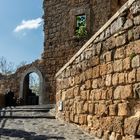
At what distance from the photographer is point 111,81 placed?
705 cm

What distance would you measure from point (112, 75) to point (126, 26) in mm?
Answer: 962

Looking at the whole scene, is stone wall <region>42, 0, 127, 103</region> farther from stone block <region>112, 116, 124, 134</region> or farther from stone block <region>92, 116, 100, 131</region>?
stone block <region>112, 116, 124, 134</region>

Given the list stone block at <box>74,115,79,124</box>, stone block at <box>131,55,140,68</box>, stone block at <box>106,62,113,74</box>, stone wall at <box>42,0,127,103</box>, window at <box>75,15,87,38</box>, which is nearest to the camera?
stone block at <box>131,55,140,68</box>

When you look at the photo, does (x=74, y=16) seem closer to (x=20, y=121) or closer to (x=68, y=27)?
(x=68, y=27)

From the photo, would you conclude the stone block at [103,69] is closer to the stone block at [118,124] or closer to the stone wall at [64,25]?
the stone block at [118,124]

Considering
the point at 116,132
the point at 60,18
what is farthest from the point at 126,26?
the point at 60,18

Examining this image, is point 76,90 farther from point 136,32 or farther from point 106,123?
point 136,32

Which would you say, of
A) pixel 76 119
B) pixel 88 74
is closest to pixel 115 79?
pixel 88 74

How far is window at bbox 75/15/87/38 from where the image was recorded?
15664 millimetres

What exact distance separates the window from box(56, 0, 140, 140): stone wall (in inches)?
270

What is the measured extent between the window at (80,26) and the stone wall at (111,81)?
22.5ft

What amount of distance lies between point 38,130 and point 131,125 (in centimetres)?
255

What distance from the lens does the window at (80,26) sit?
15.7 meters

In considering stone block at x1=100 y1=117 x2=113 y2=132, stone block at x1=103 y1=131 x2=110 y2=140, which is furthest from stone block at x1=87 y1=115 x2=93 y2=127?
stone block at x1=103 y1=131 x2=110 y2=140
